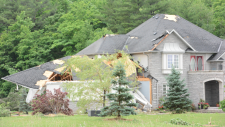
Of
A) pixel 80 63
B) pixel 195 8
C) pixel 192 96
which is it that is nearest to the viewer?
pixel 80 63

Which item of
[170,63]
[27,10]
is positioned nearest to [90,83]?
[170,63]

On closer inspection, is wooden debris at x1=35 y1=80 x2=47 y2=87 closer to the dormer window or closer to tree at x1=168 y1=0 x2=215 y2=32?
the dormer window

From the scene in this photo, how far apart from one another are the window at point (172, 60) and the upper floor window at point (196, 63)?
7.82 ft

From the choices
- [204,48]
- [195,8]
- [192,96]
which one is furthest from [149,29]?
[195,8]

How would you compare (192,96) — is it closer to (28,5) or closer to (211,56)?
(211,56)

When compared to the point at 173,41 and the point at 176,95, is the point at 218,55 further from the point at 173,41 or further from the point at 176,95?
the point at 176,95

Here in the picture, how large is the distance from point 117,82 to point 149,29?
16669 mm

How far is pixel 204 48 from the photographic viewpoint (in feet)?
105

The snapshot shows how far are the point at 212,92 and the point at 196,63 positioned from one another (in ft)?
11.4

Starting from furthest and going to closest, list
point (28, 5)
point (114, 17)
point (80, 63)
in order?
point (28, 5), point (114, 17), point (80, 63)

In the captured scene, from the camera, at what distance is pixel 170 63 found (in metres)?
30.5

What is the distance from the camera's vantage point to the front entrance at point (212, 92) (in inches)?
1267

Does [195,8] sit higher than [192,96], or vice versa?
[195,8]

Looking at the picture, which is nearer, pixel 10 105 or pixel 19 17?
pixel 10 105
